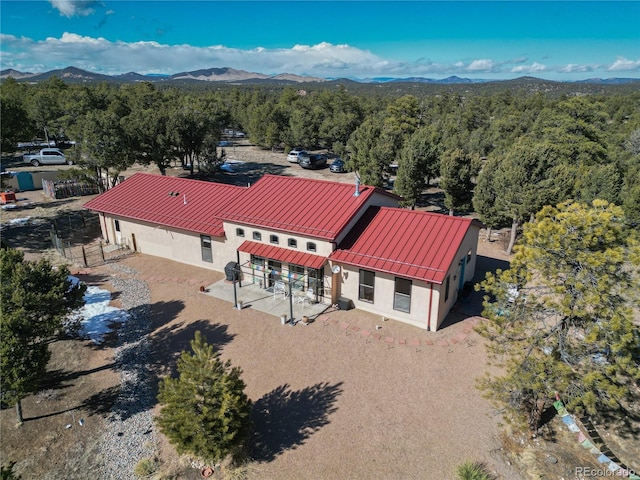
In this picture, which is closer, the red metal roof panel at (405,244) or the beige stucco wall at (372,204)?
the red metal roof panel at (405,244)

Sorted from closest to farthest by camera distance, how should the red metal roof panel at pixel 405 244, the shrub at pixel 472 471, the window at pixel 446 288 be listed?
the shrub at pixel 472 471, the red metal roof panel at pixel 405 244, the window at pixel 446 288

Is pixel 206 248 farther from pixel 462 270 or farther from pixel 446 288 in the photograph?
pixel 462 270

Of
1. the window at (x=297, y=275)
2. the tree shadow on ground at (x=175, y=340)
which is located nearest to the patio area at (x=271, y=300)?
the window at (x=297, y=275)

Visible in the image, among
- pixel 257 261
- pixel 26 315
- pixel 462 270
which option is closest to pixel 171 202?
pixel 257 261

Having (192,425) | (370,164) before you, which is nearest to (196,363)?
(192,425)

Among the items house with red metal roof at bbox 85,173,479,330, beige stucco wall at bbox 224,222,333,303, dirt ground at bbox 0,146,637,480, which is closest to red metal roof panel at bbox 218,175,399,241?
house with red metal roof at bbox 85,173,479,330

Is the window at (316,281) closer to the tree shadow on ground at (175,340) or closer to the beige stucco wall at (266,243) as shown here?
the beige stucco wall at (266,243)
